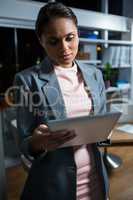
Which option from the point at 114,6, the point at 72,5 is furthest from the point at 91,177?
the point at 114,6

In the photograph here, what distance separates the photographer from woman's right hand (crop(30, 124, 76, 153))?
2.28 ft

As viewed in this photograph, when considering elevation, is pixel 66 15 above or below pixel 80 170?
above

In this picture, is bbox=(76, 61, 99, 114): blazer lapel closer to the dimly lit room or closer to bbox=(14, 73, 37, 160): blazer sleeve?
the dimly lit room

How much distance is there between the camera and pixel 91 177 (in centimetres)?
90

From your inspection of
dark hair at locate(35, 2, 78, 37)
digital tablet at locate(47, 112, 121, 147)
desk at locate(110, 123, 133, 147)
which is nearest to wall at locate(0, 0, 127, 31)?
desk at locate(110, 123, 133, 147)

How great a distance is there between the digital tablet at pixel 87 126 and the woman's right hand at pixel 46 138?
0.08ft

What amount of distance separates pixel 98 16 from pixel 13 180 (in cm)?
275

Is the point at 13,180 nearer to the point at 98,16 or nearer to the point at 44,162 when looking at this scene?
the point at 44,162

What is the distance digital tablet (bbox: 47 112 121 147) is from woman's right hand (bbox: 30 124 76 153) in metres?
0.02

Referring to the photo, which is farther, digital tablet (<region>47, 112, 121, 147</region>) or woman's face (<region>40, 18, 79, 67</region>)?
woman's face (<region>40, 18, 79, 67</region>)

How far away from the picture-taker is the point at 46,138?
2.33 ft

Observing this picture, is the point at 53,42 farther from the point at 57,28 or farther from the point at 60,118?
the point at 60,118

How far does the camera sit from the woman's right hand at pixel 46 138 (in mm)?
696

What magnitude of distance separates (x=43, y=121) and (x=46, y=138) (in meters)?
0.07
